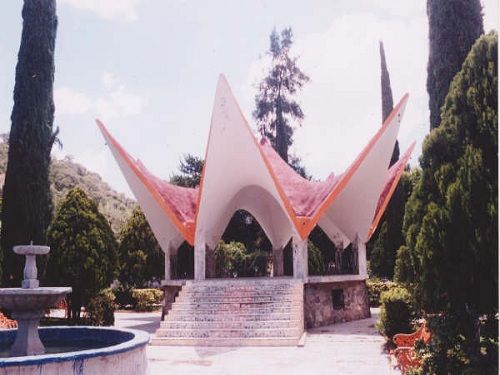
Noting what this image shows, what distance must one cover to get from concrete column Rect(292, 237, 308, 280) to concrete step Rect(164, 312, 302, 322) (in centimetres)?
220

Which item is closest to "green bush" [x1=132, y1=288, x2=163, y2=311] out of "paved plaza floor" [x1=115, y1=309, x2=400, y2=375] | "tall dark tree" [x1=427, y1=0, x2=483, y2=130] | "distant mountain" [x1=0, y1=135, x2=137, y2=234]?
"paved plaza floor" [x1=115, y1=309, x2=400, y2=375]

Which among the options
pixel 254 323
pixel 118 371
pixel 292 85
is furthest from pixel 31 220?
pixel 292 85

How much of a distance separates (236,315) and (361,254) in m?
6.75

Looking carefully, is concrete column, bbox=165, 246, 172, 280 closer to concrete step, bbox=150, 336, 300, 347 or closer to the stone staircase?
the stone staircase

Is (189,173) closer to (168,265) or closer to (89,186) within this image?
(168,265)

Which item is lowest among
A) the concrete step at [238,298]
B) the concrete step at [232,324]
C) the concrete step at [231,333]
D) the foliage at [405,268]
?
the concrete step at [231,333]

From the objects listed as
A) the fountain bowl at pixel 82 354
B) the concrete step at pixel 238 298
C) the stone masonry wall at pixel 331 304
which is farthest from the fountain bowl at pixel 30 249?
the stone masonry wall at pixel 331 304

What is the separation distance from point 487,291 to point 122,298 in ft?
68.2

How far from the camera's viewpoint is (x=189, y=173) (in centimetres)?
3303

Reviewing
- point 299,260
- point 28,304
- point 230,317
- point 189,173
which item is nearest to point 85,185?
point 189,173

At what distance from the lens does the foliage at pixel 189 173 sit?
104ft

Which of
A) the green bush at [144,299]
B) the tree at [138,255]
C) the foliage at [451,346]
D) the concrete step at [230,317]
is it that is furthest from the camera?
the tree at [138,255]

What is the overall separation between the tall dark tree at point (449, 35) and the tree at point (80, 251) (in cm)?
982

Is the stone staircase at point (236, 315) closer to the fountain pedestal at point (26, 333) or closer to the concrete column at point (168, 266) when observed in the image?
the concrete column at point (168, 266)
